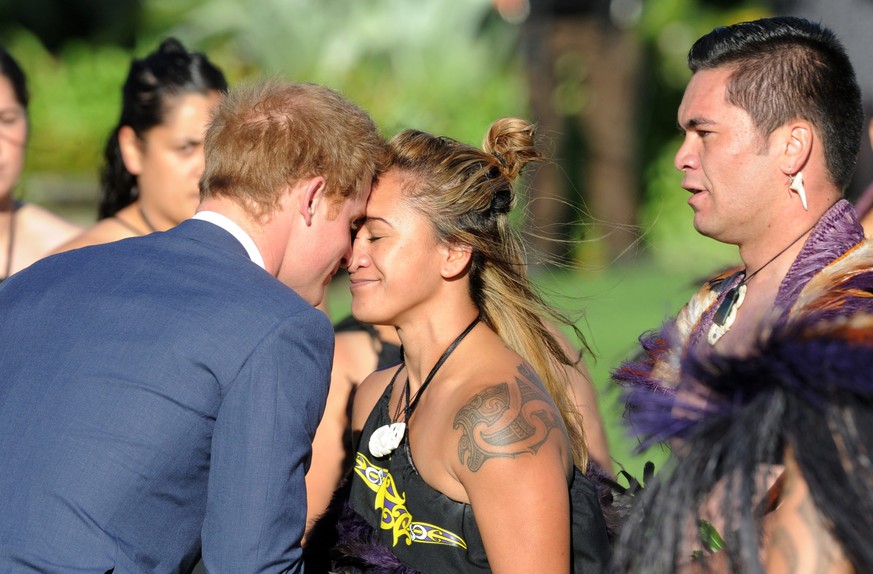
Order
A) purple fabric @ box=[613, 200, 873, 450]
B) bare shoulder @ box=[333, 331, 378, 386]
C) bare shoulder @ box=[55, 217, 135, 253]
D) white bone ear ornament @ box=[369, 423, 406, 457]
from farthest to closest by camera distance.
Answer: bare shoulder @ box=[55, 217, 135, 253] → bare shoulder @ box=[333, 331, 378, 386] → white bone ear ornament @ box=[369, 423, 406, 457] → purple fabric @ box=[613, 200, 873, 450]

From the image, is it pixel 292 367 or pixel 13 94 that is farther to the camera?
pixel 13 94

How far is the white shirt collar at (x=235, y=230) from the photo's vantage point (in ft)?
8.34

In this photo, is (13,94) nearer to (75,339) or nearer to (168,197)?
(168,197)

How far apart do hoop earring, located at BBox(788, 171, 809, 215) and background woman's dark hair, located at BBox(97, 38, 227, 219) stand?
8.43ft

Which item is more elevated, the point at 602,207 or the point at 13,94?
the point at 13,94

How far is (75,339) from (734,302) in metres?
1.55

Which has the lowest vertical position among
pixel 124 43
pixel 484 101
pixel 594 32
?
pixel 124 43

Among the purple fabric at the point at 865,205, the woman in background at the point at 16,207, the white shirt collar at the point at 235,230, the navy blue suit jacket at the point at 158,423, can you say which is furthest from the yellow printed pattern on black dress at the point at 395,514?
the woman in background at the point at 16,207

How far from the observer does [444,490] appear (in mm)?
2705

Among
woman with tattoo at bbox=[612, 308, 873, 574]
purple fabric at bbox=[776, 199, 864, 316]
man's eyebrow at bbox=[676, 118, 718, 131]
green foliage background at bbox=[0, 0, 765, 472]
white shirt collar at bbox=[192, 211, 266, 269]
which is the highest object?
man's eyebrow at bbox=[676, 118, 718, 131]

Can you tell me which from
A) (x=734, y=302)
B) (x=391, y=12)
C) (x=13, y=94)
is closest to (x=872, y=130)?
(x=734, y=302)

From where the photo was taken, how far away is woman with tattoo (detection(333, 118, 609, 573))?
2.56 metres

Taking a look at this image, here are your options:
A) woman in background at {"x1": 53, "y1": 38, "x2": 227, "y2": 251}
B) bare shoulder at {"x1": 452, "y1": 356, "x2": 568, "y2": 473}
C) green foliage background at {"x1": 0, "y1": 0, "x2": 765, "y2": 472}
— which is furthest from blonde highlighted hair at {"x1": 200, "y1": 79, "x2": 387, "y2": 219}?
green foliage background at {"x1": 0, "y1": 0, "x2": 765, "y2": 472}

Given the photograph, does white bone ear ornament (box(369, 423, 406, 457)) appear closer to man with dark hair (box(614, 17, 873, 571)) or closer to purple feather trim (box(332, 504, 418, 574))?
purple feather trim (box(332, 504, 418, 574))
